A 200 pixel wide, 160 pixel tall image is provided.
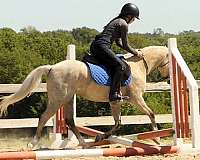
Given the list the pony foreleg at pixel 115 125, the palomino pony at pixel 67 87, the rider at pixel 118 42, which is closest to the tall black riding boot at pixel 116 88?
the rider at pixel 118 42

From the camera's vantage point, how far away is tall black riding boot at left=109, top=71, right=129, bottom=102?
23.4 ft

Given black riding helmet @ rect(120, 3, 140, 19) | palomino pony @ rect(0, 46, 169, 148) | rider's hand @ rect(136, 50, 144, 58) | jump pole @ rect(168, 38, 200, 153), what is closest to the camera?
jump pole @ rect(168, 38, 200, 153)

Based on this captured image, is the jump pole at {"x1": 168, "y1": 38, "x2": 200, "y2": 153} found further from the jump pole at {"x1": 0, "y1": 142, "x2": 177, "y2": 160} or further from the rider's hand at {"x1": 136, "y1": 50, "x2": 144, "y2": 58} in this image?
the rider's hand at {"x1": 136, "y1": 50, "x2": 144, "y2": 58}

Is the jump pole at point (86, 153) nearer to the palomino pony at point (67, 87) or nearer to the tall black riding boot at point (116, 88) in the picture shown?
the tall black riding boot at point (116, 88)

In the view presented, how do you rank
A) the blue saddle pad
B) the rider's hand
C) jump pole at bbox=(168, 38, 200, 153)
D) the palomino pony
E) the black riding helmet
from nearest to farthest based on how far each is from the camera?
jump pole at bbox=(168, 38, 200, 153), the palomino pony, the blue saddle pad, the black riding helmet, the rider's hand

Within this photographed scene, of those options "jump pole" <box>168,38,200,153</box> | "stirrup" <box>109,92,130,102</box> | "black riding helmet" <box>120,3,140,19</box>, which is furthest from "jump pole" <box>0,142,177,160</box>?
"black riding helmet" <box>120,3,140,19</box>

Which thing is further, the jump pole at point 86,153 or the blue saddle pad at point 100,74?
the blue saddle pad at point 100,74

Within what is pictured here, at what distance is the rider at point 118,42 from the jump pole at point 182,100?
657 mm

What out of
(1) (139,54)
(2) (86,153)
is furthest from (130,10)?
(2) (86,153)

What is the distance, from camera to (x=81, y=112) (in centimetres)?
1428

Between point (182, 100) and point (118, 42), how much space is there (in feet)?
4.09

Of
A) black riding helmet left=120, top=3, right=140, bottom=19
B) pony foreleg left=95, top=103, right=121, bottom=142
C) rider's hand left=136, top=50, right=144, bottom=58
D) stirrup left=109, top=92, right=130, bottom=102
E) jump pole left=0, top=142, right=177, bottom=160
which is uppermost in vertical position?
black riding helmet left=120, top=3, right=140, bottom=19

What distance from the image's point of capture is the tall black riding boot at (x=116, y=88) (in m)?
7.13

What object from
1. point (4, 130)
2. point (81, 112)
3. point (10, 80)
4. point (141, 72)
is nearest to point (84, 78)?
point (141, 72)
